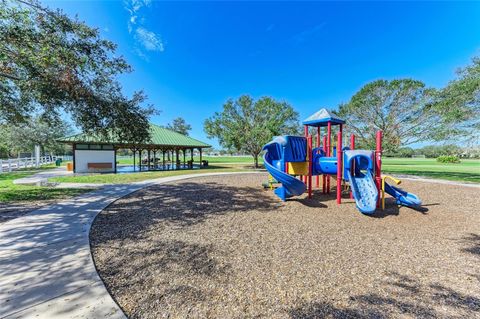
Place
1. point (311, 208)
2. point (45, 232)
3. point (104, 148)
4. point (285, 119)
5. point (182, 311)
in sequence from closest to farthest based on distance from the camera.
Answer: point (182, 311) < point (45, 232) < point (311, 208) < point (104, 148) < point (285, 119)

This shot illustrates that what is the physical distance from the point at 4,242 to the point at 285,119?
22.5 meters

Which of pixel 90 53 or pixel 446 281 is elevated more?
pixel 90 53

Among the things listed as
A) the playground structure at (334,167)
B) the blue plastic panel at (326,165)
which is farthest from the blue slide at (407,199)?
the blue plastic panel at (326,165)

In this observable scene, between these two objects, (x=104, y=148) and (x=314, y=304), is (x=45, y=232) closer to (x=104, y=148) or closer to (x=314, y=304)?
(x=314, y=304)

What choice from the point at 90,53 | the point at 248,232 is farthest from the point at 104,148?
the point at 248,232

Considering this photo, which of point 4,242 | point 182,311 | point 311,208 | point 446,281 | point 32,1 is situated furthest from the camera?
point 311,208

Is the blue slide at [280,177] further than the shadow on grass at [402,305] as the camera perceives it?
Yes

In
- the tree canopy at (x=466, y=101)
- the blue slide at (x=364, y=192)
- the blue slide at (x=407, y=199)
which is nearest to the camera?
the blue slide at (x=364, y=192)

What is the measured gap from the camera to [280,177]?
23.1ft

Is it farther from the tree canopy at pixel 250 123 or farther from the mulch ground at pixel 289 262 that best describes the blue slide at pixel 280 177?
the tree canopy at pixel 250 123

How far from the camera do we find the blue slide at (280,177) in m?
6.94

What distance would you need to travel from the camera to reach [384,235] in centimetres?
474

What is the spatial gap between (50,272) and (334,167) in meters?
8.44

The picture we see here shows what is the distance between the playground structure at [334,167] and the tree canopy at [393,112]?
47.3ft
